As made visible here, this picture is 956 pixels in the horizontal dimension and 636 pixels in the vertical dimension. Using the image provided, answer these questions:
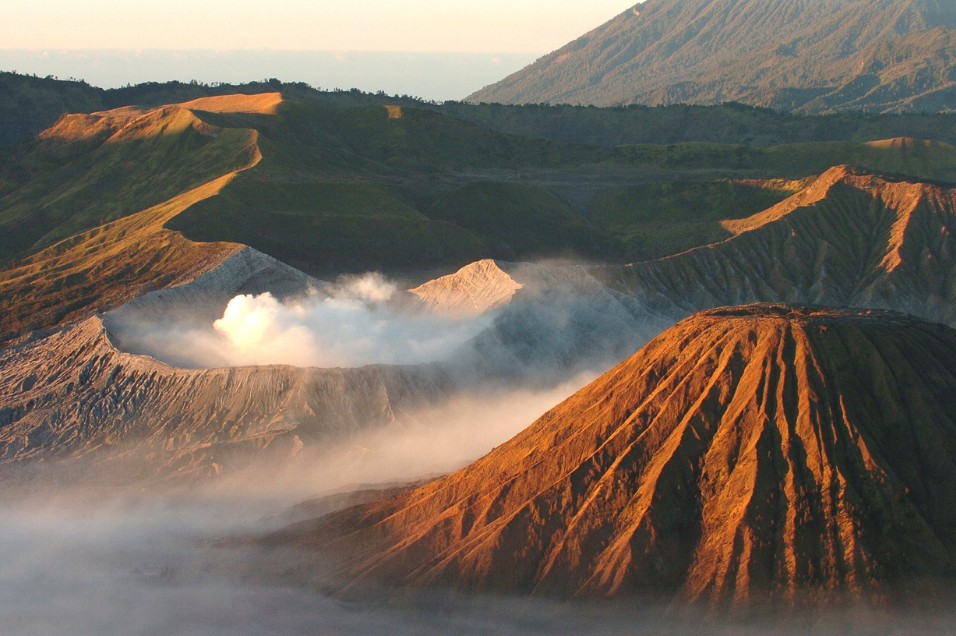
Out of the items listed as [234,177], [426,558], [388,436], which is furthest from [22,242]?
[426,558]

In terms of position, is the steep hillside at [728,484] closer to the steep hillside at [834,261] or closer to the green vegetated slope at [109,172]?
the steep hillside at [834,261]

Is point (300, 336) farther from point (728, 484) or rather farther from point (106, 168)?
point (106, 168)

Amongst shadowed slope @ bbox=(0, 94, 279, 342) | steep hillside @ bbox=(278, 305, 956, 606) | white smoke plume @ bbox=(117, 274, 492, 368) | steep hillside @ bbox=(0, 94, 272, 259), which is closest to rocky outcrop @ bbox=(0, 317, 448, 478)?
white smoke plume @ bbox=(117, 274, 492, 368)

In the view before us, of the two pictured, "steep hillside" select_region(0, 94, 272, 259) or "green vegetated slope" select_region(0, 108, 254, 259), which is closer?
"green vegetated slope" select_region(0, 108, 254, 259)

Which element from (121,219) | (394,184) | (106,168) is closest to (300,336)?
(121,219)

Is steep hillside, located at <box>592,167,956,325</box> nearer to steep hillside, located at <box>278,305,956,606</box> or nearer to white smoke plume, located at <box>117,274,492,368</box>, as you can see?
white smoke plume, located at <box>117,274,492,368</box>

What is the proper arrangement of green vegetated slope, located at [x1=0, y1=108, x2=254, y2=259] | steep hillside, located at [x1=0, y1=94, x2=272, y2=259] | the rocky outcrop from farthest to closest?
steep hillside, located at [x1=0, y1=94, x2=272, y2=259]
green vegetated slope, located at [x1=0, y1=108, x2=254, y2=259]
the rocky outcrop

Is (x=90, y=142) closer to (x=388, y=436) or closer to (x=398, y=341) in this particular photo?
(x=398, y=341)

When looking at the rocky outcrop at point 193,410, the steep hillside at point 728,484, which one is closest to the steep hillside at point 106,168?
the rocky outcrop at point 193,410
